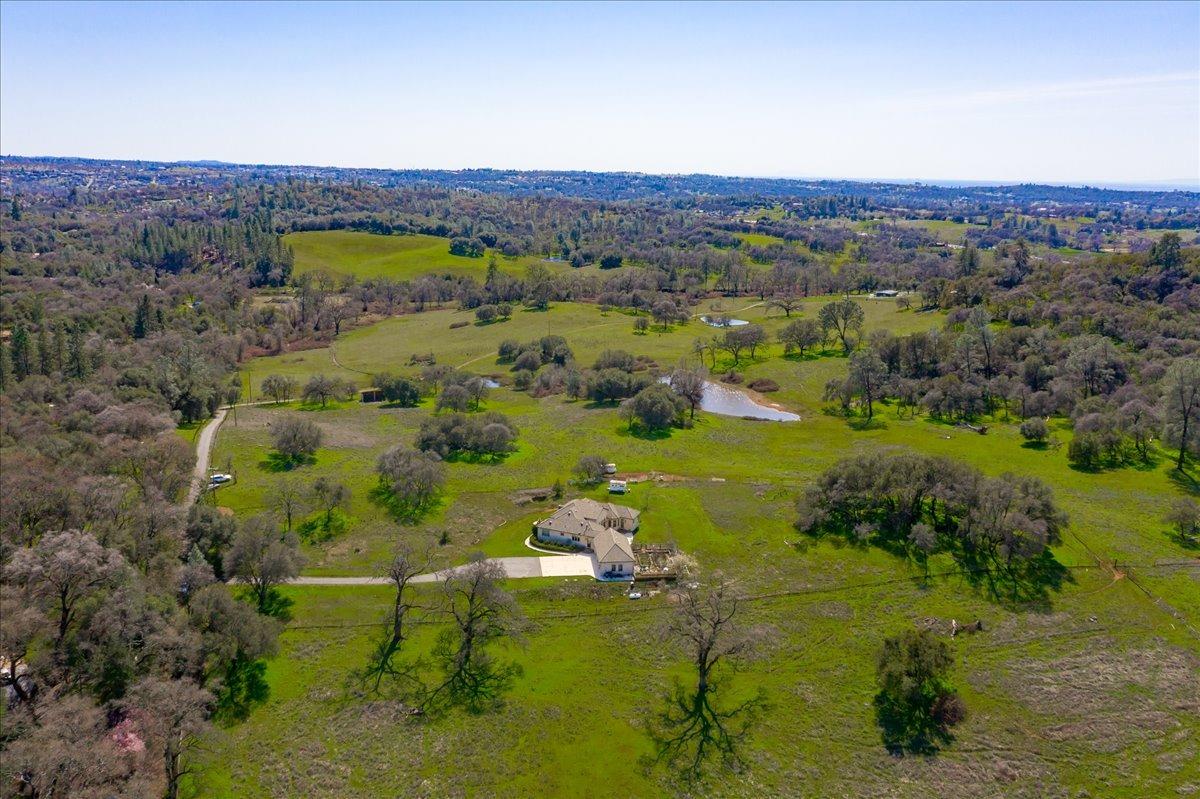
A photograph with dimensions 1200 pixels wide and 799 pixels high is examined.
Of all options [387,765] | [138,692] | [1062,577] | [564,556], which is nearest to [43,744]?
[138,692]

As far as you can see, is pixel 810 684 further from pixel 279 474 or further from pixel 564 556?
pixel 279 474

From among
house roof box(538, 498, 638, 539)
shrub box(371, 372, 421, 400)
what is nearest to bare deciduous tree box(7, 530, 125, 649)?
house roof box(538, 498, 638, 539)

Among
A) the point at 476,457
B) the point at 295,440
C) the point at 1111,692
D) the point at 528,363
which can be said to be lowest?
the point at 1111,692

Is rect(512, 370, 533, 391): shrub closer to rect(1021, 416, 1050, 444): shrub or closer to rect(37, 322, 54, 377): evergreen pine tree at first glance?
rect(37, 322, 54, 377): evergreen pine tree

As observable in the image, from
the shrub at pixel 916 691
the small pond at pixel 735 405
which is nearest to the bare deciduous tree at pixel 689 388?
the small pond at pixel 735 405

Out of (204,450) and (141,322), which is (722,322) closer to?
(204,450)

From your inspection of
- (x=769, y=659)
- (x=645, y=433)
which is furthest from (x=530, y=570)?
(x=645, y=433)

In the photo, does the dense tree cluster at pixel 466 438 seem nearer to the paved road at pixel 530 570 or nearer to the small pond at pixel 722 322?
the paved road at pixel 530 570
